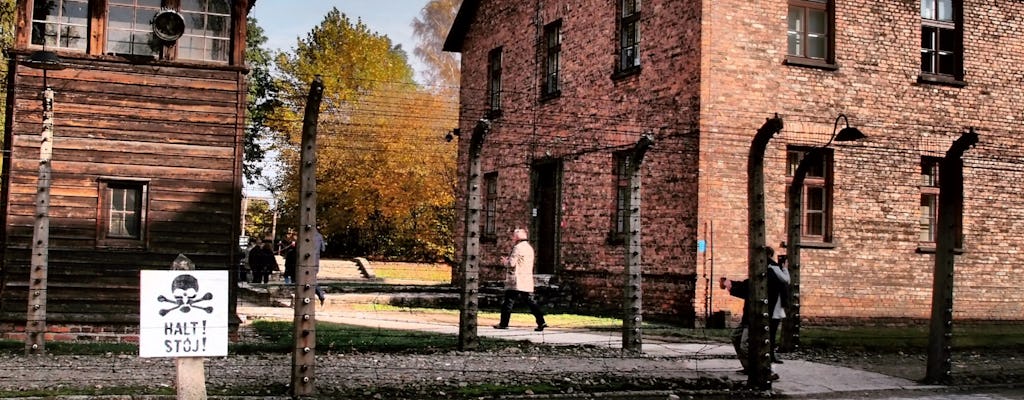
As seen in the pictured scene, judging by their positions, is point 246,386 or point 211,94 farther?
point 211,94

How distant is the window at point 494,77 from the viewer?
2694 cm

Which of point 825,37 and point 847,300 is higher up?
point 825,37

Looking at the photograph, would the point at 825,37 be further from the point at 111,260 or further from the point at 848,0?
the point at 111,260

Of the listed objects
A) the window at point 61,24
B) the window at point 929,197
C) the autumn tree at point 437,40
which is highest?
the autumn tree at point 437,40

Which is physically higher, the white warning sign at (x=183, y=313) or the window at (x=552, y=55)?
the window at (x=552, y=55)

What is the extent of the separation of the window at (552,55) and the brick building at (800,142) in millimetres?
642

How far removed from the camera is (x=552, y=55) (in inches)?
949

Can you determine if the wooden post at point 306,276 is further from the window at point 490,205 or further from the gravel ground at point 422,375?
the window at point 490,205

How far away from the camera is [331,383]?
1055cm

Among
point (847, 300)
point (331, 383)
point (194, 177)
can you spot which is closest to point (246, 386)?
point (331, 383)

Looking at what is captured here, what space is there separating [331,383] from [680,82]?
424 inches

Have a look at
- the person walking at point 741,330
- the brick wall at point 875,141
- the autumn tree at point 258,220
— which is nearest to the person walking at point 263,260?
the brick wall at point 875,141

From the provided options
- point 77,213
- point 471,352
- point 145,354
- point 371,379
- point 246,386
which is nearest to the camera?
point 145,354

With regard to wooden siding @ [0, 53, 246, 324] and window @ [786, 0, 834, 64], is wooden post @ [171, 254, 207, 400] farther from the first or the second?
window @ [786, 0, 834, 64]
